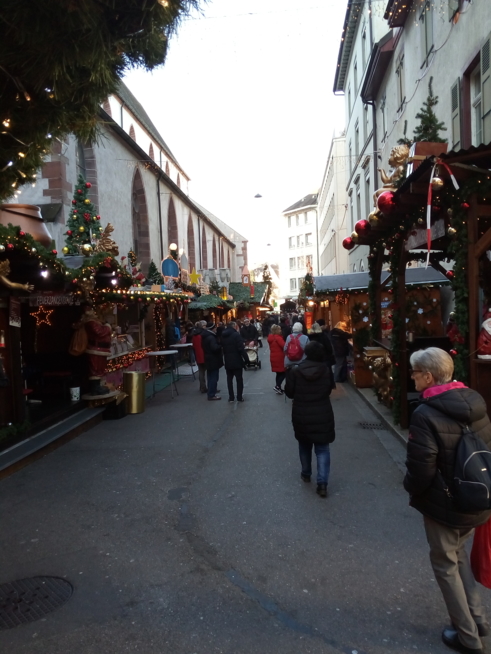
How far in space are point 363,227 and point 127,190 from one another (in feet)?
49.0

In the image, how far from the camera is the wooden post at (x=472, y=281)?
17.8 feet

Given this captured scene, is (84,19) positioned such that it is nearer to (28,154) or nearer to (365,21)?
(28,154)

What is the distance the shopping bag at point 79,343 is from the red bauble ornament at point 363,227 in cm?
565

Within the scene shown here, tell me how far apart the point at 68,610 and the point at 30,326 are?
364 inches

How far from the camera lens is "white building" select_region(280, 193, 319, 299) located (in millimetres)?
74438

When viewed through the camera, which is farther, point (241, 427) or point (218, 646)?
point (241, 427)

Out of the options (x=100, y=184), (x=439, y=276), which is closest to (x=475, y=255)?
(x=439, y=276)

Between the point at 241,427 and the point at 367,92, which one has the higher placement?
the point at 367,92

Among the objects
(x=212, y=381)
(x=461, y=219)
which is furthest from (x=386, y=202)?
(x=212, y=381)

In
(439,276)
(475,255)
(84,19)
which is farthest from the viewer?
(439,276)

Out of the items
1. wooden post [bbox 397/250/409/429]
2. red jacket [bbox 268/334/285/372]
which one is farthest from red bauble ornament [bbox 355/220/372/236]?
red jacket [bbox 268/334/285/372]

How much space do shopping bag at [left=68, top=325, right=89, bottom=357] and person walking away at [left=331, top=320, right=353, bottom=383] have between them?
6.26 m

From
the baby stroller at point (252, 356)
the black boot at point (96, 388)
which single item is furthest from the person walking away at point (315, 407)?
the baby stroller at point (252, 356)

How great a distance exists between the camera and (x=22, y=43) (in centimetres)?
331
